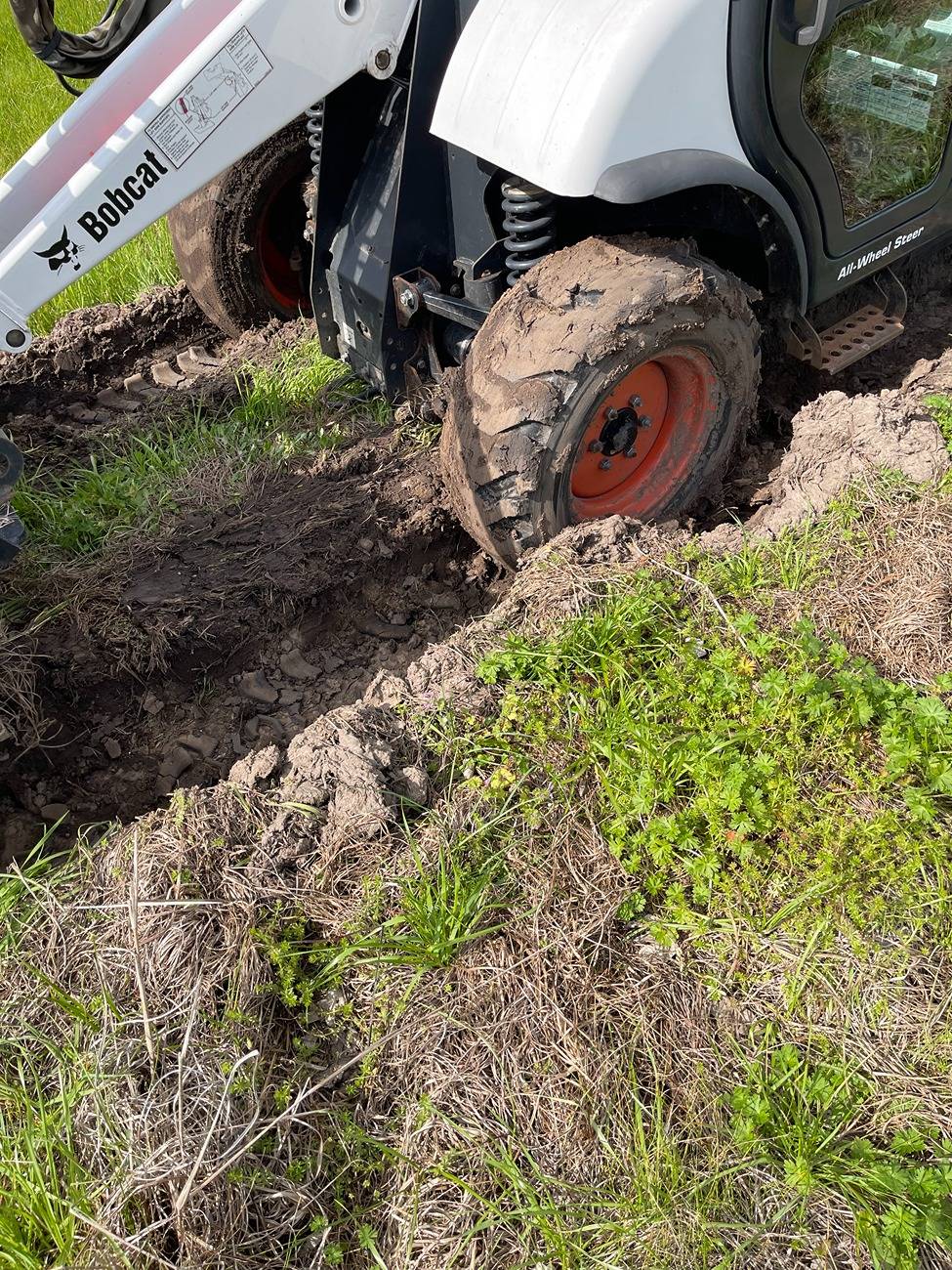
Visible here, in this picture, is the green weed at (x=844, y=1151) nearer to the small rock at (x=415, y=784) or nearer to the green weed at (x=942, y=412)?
the small rock at (x=415, y=784)

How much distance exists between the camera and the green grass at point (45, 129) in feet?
16.7

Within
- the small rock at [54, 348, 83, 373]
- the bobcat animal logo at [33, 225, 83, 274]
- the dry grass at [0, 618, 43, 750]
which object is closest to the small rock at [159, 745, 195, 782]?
the dry grass at [0, 618, 43, 750]

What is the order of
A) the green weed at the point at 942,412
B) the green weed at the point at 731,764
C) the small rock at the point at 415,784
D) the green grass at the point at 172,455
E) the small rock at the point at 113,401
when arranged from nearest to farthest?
the green weed at the point at 731,764 → the small rock at the point at 415,784 → the green weed at the point at 942,412 → the green grass at the point at 172,455 → the small rock at the point at 113,401

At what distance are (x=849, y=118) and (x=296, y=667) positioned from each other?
99.4 inches

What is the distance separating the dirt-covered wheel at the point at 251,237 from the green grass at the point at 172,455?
13.5 inches

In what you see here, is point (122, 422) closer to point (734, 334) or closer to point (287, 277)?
point (287, 277)

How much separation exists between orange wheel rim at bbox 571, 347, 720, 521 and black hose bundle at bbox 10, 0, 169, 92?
170 centimetres

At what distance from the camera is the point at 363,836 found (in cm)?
234

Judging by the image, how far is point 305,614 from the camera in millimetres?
3377

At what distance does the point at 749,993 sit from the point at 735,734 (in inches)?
23.8

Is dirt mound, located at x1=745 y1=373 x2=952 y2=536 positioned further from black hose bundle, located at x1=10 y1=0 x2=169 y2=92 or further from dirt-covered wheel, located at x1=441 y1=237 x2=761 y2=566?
black hose bundle, located at x1=10 y1=0 x2=169 y2=92

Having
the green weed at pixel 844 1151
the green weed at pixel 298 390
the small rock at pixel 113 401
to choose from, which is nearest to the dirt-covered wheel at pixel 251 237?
the green weed at pixel 298 390

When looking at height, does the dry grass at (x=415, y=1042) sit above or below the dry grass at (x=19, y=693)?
below

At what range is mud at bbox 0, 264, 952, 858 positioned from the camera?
2857 millimetres
